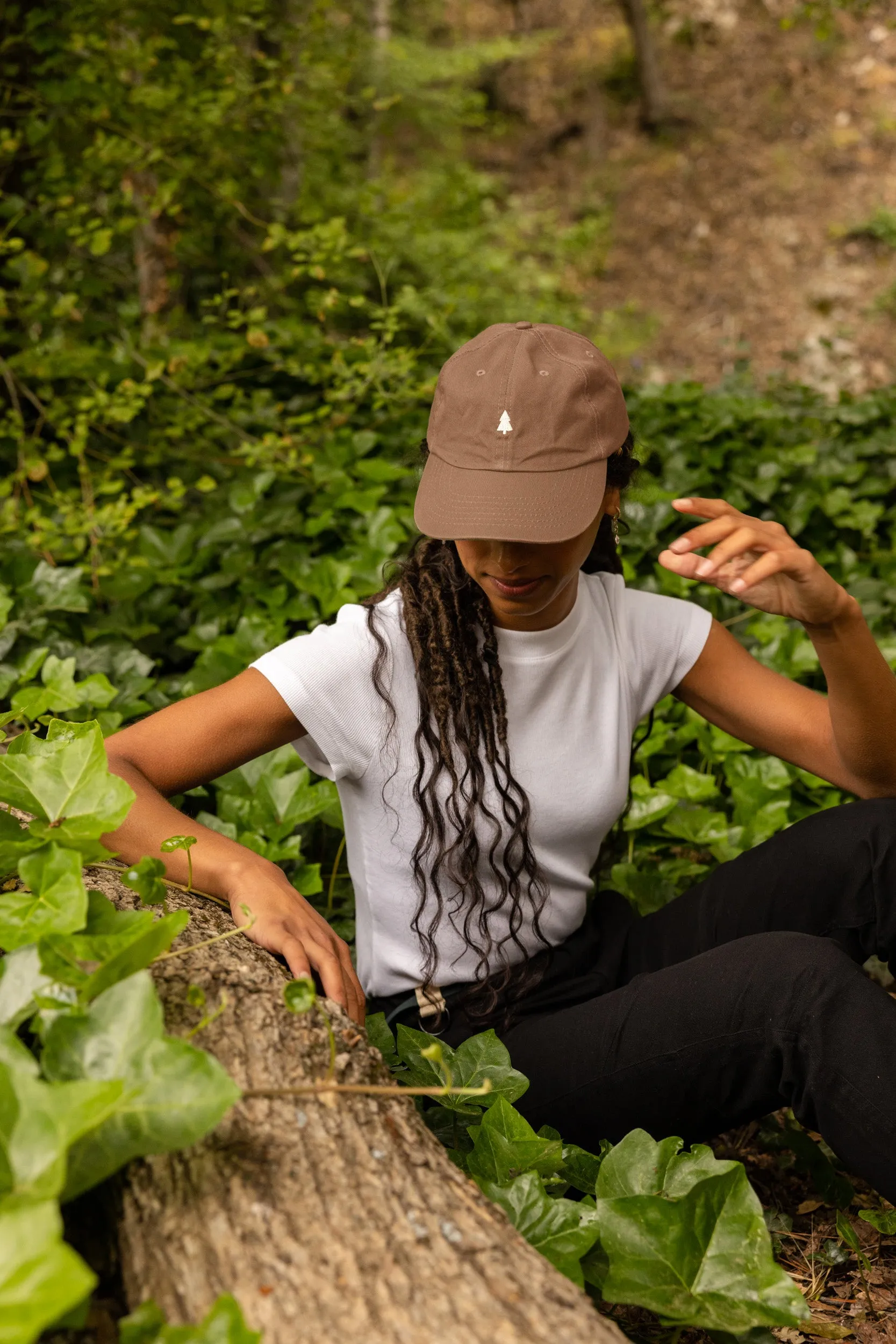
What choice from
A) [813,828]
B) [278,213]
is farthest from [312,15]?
[813,828]

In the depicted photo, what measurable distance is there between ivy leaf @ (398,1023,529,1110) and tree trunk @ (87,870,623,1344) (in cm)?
31

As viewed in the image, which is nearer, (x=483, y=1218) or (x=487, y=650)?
(x=483, y=1218)

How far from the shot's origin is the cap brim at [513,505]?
5.04ft

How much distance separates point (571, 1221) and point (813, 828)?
805 mm

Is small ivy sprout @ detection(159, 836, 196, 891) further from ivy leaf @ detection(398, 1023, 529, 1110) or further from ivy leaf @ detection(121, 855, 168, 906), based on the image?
ivy leaf @ detection(398, 1023, 529, 1110)

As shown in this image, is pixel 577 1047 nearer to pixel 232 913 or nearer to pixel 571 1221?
pixel 571 1221

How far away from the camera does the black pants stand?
146 centimetres

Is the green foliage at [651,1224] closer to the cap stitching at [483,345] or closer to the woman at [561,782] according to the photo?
the woman at [561,782]

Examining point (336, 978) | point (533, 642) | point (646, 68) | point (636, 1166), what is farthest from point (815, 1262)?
point (646, 68)

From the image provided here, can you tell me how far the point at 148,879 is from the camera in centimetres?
130

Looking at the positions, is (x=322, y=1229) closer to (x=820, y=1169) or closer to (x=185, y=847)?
(x=185, y=847)

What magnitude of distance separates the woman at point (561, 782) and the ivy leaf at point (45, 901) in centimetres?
37

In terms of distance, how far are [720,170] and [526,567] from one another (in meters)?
12.0

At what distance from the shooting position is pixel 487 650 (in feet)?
5.85
